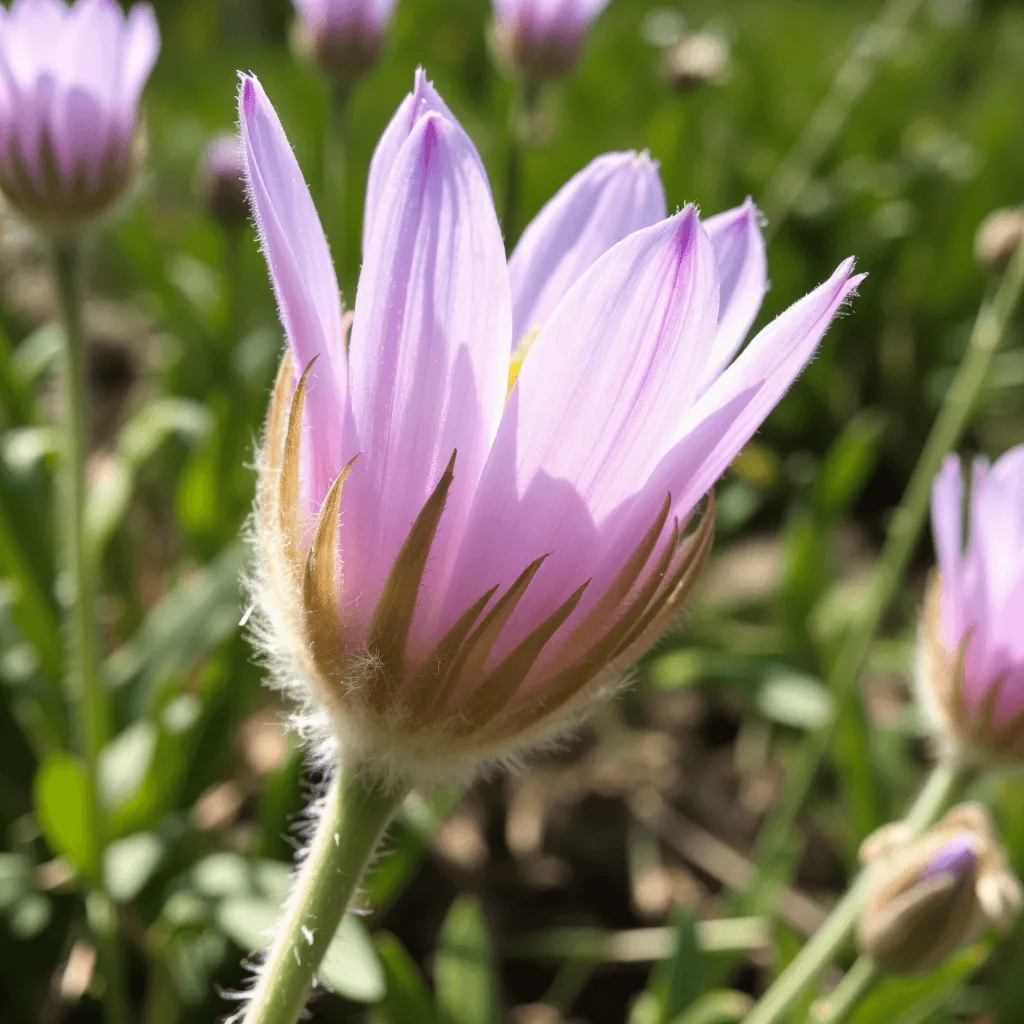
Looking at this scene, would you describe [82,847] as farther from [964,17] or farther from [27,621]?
[964,17]

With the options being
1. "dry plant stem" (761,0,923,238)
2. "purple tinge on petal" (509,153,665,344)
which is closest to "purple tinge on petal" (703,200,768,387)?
"purple tinge on petal" (509,153,665,344)

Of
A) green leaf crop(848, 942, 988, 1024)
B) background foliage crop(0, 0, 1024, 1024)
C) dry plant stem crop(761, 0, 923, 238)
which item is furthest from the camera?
dry plant stem crop(761, 0, 923, 238)

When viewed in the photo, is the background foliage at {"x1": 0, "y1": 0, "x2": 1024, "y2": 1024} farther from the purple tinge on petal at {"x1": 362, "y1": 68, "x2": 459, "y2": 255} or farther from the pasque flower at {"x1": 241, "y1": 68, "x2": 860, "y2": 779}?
the purple tinge on petal at {"x1": 362, "y1": 68, "x2": 459, "y2": 255}

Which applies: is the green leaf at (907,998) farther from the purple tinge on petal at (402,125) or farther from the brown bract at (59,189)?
the brown bract at (59,189)

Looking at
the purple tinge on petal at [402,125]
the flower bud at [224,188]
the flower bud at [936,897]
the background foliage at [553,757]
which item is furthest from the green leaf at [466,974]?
the flower bud at [224,188]

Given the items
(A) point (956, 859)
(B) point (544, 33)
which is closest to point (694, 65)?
(B) point (544, 33)

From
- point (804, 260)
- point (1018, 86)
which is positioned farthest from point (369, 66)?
point (1018, 86)
